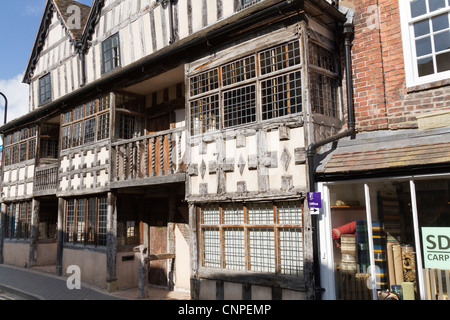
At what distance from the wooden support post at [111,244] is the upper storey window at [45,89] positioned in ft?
26.6

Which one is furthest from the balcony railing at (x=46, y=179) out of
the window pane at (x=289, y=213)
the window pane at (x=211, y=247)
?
the window pane at (x=289, y=213)

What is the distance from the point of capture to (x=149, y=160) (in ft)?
34.1

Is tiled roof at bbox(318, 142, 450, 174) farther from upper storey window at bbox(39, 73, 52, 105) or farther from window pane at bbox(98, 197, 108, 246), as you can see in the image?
upper storey window at bbox(39, 73, 52, 105)

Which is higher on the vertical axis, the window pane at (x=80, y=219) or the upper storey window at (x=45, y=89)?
the upper storey window at (x=45, y=89)

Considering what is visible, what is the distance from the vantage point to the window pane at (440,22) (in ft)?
21.5

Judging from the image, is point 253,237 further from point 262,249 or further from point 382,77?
point 382,77

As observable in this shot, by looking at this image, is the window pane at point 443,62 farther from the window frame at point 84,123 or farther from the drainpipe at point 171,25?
the window frame at point 84,123

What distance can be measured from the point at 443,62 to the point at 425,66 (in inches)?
11.6

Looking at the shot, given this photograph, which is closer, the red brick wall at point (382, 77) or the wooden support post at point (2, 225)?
the red brick wall at point (382, 77)

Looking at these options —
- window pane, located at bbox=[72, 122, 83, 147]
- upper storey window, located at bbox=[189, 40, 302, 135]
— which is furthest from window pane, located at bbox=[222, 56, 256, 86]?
window pane, located at bbox=[72, 122, 83, 147]

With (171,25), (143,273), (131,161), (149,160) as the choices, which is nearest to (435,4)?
(171,25)

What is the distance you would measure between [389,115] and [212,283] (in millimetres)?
4963

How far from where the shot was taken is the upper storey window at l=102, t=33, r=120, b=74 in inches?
532

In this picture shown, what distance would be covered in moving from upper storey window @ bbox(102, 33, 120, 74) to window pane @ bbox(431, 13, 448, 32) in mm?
9985
